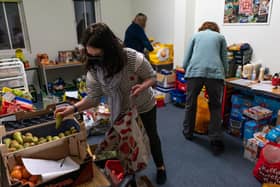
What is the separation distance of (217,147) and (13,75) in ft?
10.3

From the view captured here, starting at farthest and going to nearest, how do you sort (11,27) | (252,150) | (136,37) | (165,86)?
(11,27) < (165,86) < (136,37) < (252,150)

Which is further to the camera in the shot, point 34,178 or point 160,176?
point 160,176

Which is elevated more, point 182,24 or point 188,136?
point 182,24

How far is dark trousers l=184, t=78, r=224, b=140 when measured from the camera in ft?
7.40

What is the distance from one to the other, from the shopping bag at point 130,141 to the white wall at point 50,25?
3.61 meters

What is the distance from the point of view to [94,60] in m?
1.25

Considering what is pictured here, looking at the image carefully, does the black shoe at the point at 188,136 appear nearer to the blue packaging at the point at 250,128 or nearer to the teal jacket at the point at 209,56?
the blue packaging at the point at 250,128

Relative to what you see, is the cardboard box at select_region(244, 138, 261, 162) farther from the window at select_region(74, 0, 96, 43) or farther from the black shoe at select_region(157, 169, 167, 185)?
the window at select_region(74, 0, 96, 43)

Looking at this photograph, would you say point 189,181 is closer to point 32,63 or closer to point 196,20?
point 196,20

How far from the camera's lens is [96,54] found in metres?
1.19

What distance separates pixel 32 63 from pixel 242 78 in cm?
376

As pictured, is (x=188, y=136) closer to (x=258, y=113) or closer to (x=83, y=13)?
(x=258, y=113)

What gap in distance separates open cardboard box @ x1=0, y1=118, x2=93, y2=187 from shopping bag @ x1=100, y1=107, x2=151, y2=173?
0.79 feet

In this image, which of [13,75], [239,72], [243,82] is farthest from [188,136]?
[13,75]
